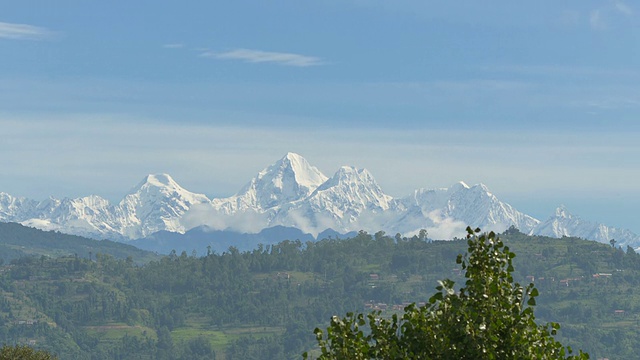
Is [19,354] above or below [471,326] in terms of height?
below

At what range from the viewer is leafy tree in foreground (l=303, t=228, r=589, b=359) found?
26.0 metres

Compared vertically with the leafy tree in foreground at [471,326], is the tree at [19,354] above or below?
below

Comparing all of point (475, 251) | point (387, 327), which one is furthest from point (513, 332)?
point (387, 327)

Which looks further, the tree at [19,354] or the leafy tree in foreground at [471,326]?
the tree at [19,354]

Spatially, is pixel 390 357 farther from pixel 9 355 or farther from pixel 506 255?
pixel 9 355

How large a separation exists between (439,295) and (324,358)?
338cm

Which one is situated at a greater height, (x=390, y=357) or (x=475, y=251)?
(x=475, y=251)

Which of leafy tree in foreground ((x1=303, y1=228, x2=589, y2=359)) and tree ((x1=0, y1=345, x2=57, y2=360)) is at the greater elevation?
leafy tree in foreground ((x1=303, y1=228, x2=589, y2=359))

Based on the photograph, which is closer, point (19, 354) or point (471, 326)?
point (471, 326)

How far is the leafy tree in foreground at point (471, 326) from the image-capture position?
85.3ft

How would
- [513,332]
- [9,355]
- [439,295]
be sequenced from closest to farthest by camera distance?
[513,332] → [439,295] → [9,355]

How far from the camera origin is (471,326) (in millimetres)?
26219

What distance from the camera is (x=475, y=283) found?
27.1 m

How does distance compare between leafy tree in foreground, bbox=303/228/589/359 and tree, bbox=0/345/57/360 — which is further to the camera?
tree, bbox=0/345/57/360
